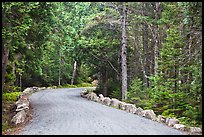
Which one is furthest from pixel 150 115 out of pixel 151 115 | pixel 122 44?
pixel 122 44

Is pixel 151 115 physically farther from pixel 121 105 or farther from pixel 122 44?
pixel 122 44

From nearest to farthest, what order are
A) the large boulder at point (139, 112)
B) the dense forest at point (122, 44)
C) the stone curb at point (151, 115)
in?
the stone curb at point (151, 115)
the dense forest at point (122, 44)
the large boulder at point (139, 112)

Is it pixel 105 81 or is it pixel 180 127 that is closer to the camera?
pixel 180 127

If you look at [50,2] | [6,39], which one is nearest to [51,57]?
[50,2]

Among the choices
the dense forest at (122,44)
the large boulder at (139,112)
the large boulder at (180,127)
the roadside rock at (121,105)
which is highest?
the dense forest at (122,44)

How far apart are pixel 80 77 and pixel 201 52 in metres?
42.9

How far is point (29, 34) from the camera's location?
1692 centimetres

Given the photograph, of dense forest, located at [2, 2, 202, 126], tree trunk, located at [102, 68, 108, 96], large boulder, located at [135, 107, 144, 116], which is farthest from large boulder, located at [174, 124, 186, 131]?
tree trunk, located at [102, 68, 108, 96]

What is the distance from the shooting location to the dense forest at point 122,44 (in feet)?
38.4

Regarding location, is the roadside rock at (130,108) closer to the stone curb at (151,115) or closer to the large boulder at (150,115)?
the stone curb at (151,115)

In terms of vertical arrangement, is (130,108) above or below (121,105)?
above

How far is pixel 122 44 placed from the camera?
66.8 ft

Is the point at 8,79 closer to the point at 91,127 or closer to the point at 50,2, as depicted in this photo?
the point at 50,2

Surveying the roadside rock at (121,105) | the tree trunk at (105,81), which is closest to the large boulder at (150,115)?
the roadside rock at (121,105)
